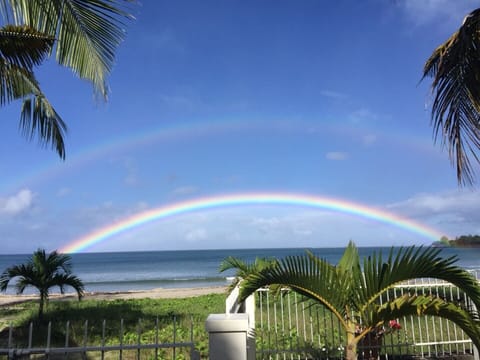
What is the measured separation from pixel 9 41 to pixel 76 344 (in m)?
6.48

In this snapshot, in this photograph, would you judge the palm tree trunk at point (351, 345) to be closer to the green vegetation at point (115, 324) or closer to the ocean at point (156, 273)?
the green vegetation at point (115, 324)

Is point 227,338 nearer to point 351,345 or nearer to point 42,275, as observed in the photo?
point 351,345

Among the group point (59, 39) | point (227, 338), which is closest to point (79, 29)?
point (59, 39)

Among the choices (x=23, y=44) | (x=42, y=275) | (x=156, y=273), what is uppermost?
(x=23, y=44)

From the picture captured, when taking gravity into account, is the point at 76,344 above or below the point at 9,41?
below

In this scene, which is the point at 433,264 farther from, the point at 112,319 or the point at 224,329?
the point at 112,319

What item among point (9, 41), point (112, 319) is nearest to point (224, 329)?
point (9, 41)

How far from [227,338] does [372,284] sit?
1280 mm

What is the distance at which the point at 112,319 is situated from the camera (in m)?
11.3

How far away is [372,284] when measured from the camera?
326 centimetres

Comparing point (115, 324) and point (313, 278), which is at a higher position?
point (313, 278)

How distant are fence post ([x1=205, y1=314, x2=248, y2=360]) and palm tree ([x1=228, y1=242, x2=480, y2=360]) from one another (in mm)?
264

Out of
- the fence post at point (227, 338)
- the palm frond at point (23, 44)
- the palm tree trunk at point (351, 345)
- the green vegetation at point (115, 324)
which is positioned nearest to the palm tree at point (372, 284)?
the palm tree trunk at point (351, 345)

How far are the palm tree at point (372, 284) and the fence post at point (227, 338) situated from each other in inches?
10.4
